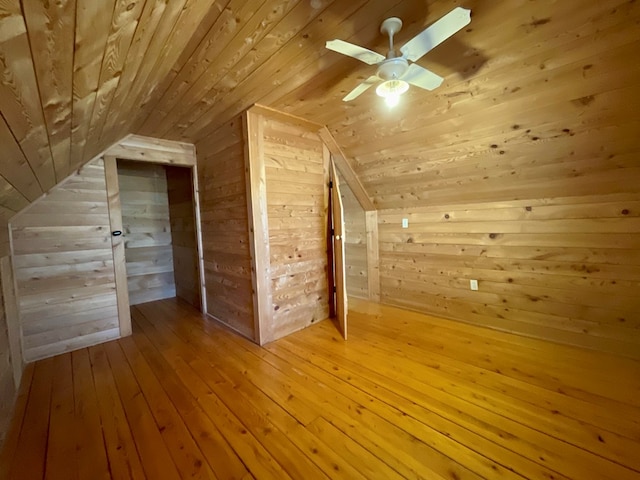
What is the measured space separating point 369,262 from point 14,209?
11.8ft

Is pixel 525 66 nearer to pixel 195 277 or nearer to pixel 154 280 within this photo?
pixel 195 277

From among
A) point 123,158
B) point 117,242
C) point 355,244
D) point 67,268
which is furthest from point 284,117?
point 67,268

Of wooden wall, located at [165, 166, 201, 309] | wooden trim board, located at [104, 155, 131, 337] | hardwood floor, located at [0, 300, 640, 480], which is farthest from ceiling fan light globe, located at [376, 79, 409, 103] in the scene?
wooden wall, located at [165, 166, 201, 309]

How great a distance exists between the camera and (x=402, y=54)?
53.4 inches

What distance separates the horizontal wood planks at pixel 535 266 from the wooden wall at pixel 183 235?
114 inches

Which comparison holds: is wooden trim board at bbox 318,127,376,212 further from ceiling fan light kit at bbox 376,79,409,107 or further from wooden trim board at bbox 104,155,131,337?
wooden trim board at bbox 104,155,131,337

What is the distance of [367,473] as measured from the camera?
1285mm

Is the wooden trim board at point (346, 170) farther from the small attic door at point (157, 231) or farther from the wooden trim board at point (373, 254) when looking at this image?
the small attic door at point (157, 231)

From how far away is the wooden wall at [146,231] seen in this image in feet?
13.5

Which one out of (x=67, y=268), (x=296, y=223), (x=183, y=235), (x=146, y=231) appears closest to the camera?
(x=67, y=268)

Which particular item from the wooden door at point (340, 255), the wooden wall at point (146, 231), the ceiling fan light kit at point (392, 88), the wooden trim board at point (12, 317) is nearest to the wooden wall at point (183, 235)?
the wooden wall at point (146, 231)

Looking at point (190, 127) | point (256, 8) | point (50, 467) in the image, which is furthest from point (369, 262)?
point (50, 467)

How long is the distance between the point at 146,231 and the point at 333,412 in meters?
4.00

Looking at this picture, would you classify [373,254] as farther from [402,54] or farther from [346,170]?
[402,54]
